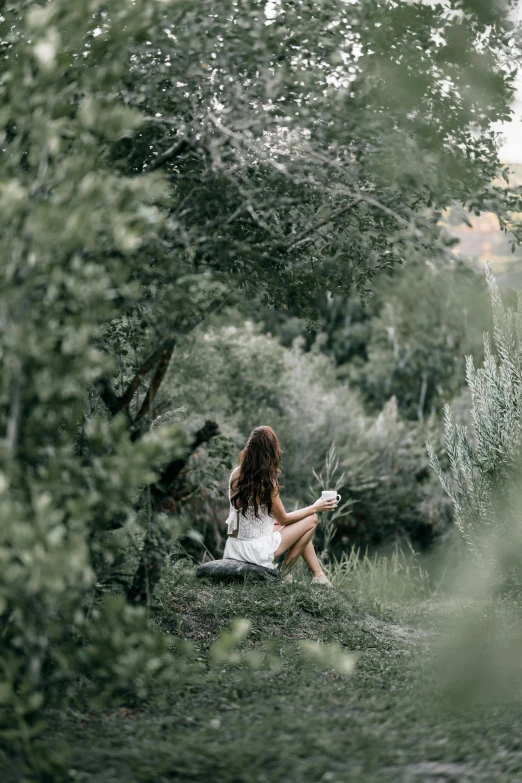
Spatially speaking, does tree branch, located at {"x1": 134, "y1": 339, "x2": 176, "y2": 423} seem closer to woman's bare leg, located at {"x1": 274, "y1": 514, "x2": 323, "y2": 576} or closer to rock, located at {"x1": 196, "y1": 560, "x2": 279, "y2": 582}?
rock, located at {"x1": 196, "y1": 560, "x2": 279, "y2": 582}

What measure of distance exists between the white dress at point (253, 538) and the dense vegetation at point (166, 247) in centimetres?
64

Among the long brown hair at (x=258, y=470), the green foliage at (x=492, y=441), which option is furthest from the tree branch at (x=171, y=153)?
the long brown hair at (x=258, y=470)

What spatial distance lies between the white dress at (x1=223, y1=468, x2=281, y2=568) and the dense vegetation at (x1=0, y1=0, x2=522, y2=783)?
64 cm

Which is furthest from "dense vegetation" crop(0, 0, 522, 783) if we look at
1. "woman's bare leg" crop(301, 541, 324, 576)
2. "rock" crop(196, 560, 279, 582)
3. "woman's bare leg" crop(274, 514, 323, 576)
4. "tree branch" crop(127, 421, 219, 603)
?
"woman's bare leg" crop(274, 514, 323, 576)

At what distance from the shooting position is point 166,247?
11.5 ft

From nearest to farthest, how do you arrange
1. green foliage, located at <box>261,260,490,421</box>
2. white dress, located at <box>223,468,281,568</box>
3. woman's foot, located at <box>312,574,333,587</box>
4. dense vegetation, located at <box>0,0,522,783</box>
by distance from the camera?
dense vegetation, located at <box>0,0,522,783</box>, white dress, located at <box>223,468,281,568</box>, woman's foot, located at <box>312,574,333,587</box>, green foliage, located at <box>261,260,490,421</box>

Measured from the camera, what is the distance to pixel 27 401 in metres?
2.68

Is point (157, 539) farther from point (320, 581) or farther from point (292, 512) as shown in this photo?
Answer: point (320, 581)

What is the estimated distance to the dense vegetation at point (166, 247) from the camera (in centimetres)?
251

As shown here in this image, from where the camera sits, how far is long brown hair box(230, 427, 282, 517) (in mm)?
5992

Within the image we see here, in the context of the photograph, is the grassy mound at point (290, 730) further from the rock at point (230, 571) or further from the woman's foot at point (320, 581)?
the woman's foot at point (320, 581)

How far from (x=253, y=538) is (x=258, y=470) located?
54 cm

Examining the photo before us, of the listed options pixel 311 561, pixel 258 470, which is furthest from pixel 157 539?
pixel 311 561

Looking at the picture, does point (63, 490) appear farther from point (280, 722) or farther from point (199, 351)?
point (199, 351)
